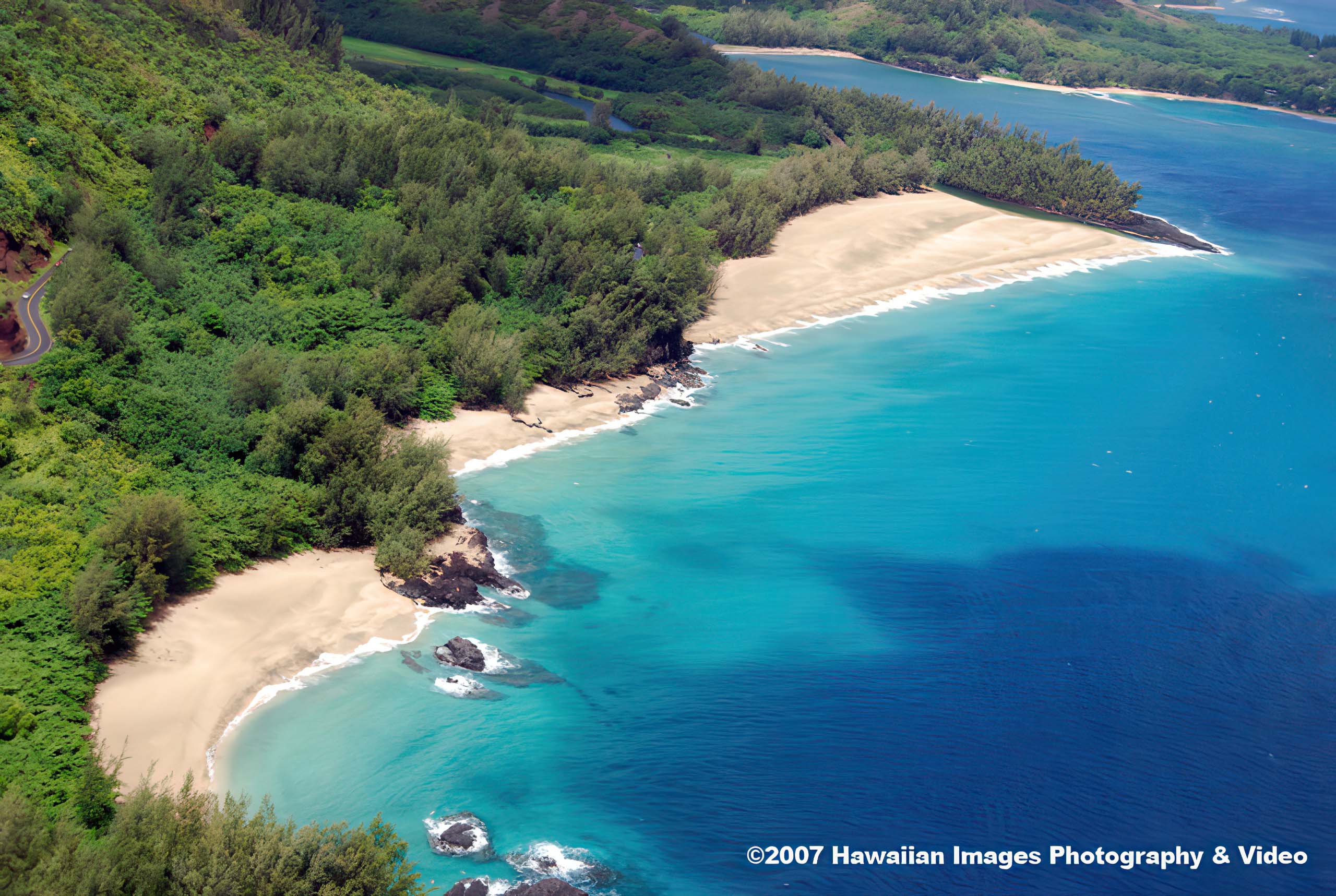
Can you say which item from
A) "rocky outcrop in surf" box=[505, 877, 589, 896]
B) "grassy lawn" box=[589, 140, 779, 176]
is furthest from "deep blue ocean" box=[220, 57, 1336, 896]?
"grassy lawn" box=[589, 140, 779, 176]

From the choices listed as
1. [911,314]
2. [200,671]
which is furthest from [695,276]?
[200,671]

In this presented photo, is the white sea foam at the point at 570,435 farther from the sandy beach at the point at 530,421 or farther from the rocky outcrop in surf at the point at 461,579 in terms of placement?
the rocky outcrop in surf at the point at 461,579

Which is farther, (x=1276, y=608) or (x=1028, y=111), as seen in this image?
(x=1028, y=111)

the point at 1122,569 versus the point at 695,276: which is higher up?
the point at 695,276

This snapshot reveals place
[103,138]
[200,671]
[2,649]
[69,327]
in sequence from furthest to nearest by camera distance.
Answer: [103,138] < [69,327] < [200,671] < [2,649]

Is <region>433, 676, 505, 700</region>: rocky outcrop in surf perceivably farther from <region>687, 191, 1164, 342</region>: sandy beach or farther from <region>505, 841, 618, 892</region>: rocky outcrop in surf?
<region>687, 191, 1164, 342</region>: sandy beach

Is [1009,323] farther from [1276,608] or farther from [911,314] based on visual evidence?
[1276,608]

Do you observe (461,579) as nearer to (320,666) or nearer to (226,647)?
(320,666)
